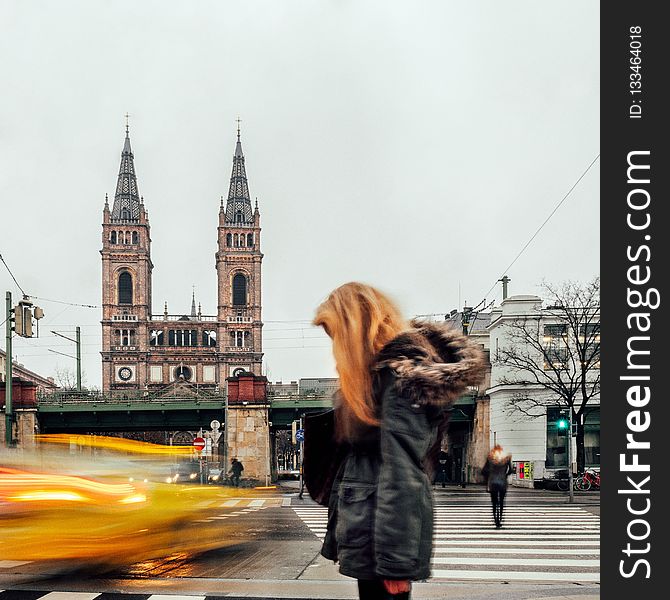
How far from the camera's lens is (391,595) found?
329cm

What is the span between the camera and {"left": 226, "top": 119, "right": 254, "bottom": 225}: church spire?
5659 inches

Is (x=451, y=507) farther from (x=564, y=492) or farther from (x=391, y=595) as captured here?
(x=391, y=595)

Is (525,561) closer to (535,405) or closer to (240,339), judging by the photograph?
(535,405)

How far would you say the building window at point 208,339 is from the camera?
138 m

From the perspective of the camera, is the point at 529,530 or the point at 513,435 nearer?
the point at 529,530

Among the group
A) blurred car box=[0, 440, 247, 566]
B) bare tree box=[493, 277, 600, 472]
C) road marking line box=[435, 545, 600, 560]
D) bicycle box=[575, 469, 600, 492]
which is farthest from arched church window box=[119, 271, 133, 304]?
road marking line box=[435, 545, 600, 560]

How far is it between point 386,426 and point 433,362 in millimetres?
345

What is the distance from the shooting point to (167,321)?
137 metres

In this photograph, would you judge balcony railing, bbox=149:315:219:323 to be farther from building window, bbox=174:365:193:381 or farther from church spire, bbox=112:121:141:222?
church spire, bbox=112:121:141:222

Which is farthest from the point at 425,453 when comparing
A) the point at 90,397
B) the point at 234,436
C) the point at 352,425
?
the point at 90,397

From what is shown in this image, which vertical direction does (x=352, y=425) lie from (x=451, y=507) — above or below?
above

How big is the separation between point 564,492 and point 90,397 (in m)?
29.0

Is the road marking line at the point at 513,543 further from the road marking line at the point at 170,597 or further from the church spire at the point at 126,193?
the church spire at the point at 126,193

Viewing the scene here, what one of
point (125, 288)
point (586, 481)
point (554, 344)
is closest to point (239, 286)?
point (125, 288)
